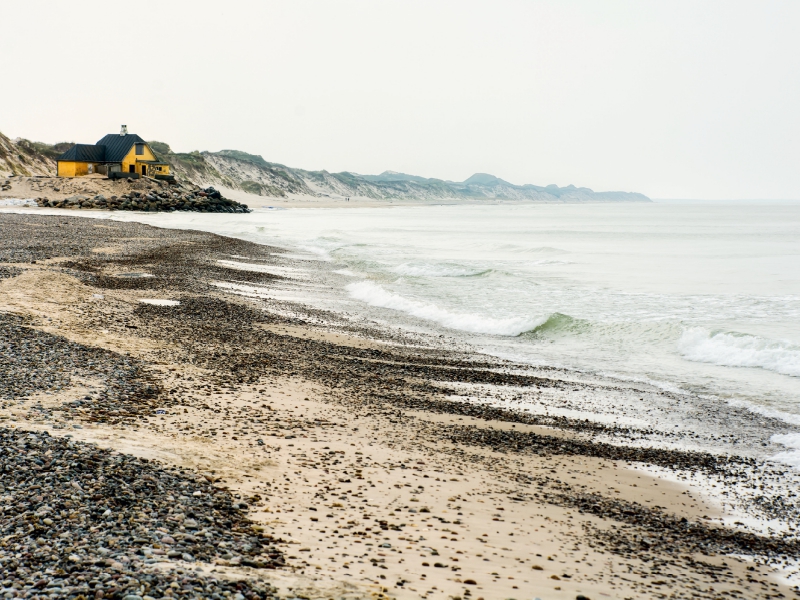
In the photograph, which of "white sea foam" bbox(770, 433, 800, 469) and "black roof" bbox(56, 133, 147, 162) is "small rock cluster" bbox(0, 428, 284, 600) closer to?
"white sea foam" bbox(770, 433, 800, 469)

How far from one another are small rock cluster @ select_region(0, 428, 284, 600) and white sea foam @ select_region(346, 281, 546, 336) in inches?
454

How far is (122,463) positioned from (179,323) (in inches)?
301

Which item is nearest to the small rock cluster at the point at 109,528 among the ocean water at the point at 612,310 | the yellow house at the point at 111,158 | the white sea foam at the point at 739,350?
the ocean water at the point at 612,310

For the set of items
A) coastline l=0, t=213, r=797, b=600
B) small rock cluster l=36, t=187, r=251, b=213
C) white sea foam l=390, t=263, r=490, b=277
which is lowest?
coastline l=0, t=213, r=797, b=600

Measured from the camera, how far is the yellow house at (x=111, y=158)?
249ft

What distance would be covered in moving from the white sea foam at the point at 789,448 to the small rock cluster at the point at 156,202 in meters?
66.3

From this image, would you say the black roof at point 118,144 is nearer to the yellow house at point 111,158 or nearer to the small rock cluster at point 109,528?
the yellow house at point 111,158

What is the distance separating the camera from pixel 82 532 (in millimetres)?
4293

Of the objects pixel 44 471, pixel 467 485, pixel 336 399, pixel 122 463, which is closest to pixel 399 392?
pixel 336 399

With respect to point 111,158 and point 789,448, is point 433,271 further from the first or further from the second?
point 111,158

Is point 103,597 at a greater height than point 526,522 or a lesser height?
greater

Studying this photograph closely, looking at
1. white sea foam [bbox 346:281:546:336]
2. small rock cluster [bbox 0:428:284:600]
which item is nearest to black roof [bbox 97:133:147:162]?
white sea foam [bbox 346:281:546:336]

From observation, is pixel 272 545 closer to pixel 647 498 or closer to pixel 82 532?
pixel 82 532

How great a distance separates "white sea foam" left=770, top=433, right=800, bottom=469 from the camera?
7.97m
